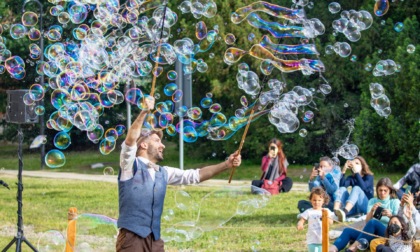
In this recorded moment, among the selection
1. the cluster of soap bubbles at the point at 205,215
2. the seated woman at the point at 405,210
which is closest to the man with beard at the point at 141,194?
the cluster of soap bubbles at the point at 205,215

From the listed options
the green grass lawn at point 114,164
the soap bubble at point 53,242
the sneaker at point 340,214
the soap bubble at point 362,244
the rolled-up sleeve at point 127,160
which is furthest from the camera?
the green grass lawn at point 114,164

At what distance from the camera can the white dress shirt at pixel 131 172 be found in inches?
232

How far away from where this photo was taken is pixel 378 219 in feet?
29.3

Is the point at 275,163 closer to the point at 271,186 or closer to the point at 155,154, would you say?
the point at 271,186

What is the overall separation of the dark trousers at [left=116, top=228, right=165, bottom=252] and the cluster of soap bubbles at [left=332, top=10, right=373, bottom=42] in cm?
509

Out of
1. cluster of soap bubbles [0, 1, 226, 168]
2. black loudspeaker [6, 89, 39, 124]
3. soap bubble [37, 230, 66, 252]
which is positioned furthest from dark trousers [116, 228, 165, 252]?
black loudspeaker [6, 89, 39, 124]

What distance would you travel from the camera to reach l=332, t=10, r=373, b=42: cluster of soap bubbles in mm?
10367

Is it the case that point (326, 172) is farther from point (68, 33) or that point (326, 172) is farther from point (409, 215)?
point (68, 33)

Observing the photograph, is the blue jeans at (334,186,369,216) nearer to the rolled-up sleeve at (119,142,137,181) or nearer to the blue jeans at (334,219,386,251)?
the blue jeans at (334,219,386,251)

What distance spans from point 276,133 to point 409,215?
1354 cm

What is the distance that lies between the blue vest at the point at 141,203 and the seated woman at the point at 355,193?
5.01 metres

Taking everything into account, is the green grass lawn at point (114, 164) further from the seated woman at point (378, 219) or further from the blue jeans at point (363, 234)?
the blue jeans at point (363, 234)

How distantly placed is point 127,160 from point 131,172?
0.58 feet

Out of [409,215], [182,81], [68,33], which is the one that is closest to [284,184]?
[182,81]
